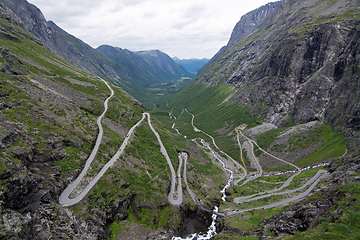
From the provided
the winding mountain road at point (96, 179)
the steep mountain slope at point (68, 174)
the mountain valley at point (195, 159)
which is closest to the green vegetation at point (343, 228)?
the mountain valley at point (195, 159)

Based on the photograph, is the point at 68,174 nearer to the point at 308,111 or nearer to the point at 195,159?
the point at 195,159

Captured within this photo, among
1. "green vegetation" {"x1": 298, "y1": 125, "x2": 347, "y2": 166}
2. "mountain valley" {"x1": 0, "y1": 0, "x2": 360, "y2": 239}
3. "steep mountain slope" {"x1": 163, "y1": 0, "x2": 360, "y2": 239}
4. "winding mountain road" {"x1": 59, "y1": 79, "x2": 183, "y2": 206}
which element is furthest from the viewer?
"green vegetation" {"x1": 298, "y1": 125, "x2": 347, "y2": 166}

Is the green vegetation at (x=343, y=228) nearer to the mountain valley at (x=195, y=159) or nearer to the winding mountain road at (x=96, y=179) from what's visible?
the mountain valley at (x=195, y=159)

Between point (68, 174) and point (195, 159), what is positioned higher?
point (68, 174)

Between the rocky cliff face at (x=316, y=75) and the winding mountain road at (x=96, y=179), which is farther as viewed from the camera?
the rocky cliff face at (x=316, y=75)

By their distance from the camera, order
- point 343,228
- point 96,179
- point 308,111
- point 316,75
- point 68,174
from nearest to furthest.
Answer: point 343,228 < point 68,174 < point 96,179 < point 308,111 < point 316,75

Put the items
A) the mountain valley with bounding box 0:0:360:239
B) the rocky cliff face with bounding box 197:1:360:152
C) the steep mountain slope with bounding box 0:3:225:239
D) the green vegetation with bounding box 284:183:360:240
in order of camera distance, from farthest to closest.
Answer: the rocky cliff face with bounding box 197:1:360:152 → the mountain valley with bounding box 0:0:360:239 → the steep mountain slope with bounding box 0:3:225:239 → the green vegetation with bounding box 284:183:360:240

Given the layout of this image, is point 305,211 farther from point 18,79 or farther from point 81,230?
point 18,79

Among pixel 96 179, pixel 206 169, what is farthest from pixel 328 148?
pixel 96 179

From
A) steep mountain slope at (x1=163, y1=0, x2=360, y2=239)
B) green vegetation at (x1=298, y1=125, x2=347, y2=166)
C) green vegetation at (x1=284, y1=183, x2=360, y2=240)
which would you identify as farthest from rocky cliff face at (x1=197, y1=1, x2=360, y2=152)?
green vegetation at (x1=284, y1=183, x2=360, y2=240)

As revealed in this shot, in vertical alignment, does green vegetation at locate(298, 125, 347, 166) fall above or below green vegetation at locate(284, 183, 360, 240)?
below

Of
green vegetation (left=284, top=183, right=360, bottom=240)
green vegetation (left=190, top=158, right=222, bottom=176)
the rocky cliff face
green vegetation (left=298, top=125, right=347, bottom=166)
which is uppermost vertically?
the rocky cliff face

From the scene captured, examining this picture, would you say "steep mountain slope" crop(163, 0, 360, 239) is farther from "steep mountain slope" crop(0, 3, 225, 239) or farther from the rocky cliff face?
"steep mountain slope" crop(0, 3, 225, 239)
